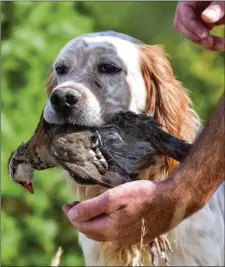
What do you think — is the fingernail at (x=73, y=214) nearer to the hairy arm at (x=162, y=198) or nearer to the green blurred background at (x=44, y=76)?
the hairy arm at (x=162, y=198)

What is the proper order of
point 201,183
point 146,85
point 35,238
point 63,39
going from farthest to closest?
1. point 35,238
2. point 63,39
3. point 146,85
4. point 201,183

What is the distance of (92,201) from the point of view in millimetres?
2646

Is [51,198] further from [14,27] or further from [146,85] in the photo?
[146,85]

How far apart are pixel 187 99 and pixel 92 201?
0.79 m

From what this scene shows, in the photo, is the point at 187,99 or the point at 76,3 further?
the point at 76,3

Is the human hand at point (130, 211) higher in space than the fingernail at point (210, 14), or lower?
lower

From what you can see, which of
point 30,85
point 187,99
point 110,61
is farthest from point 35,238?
point 110,61

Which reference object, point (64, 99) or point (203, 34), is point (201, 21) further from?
point (64, 99)

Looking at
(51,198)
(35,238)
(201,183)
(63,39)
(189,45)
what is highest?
(201,183)

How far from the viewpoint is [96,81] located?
2.79m

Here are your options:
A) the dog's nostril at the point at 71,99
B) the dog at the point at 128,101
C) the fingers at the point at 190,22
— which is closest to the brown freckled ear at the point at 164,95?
the dog at the point at 128,101

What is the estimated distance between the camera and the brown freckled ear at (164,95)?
3.10 meters

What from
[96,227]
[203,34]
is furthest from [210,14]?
[96,227]

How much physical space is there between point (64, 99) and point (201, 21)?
0.74 metres
